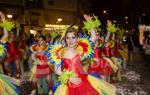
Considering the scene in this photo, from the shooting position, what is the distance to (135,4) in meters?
77.7

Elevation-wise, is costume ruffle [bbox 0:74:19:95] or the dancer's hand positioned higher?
the dancer's hand

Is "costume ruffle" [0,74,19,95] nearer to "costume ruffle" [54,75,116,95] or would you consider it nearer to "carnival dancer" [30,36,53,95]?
"costume ruffle" [54,75,116,95]

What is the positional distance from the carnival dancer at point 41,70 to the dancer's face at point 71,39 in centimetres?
425

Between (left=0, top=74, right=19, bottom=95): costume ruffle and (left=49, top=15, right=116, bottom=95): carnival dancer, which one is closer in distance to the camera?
(left=49, top=15, right=116, bottom=95): carnival dancer

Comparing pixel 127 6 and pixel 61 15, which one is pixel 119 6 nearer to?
pixel 127 6

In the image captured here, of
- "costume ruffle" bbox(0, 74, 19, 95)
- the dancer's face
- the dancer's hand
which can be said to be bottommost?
"costume ruffle" bbox(0, 74, 19, 95)

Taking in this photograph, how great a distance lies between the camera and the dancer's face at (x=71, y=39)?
6.99 m

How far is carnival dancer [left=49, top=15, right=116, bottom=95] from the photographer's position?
6.92 metres

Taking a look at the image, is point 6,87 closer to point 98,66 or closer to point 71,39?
point 71,39

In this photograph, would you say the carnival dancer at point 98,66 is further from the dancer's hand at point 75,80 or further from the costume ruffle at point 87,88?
the dancer's hand at point 75,80

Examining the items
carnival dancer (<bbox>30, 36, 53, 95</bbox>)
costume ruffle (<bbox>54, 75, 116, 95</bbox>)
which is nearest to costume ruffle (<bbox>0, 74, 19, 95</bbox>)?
costume ruffle (<bbox>54, 75, 116, 95</bbox>)

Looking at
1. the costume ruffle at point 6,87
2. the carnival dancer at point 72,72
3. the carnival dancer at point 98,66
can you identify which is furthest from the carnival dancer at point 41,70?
the carnival dancer at point 72,72

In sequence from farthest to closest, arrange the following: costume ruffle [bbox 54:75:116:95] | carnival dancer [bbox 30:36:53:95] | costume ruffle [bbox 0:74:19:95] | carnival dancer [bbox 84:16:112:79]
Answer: carnival dancer [bbox 30:36:53:95], carnival dancer [bbox 84:16:112:79], costume ruffle [bbox 0:74:19:95], costume ruffle [bbox 54:75:116:95]

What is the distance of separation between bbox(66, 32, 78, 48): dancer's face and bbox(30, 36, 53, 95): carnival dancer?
14.0 ft
